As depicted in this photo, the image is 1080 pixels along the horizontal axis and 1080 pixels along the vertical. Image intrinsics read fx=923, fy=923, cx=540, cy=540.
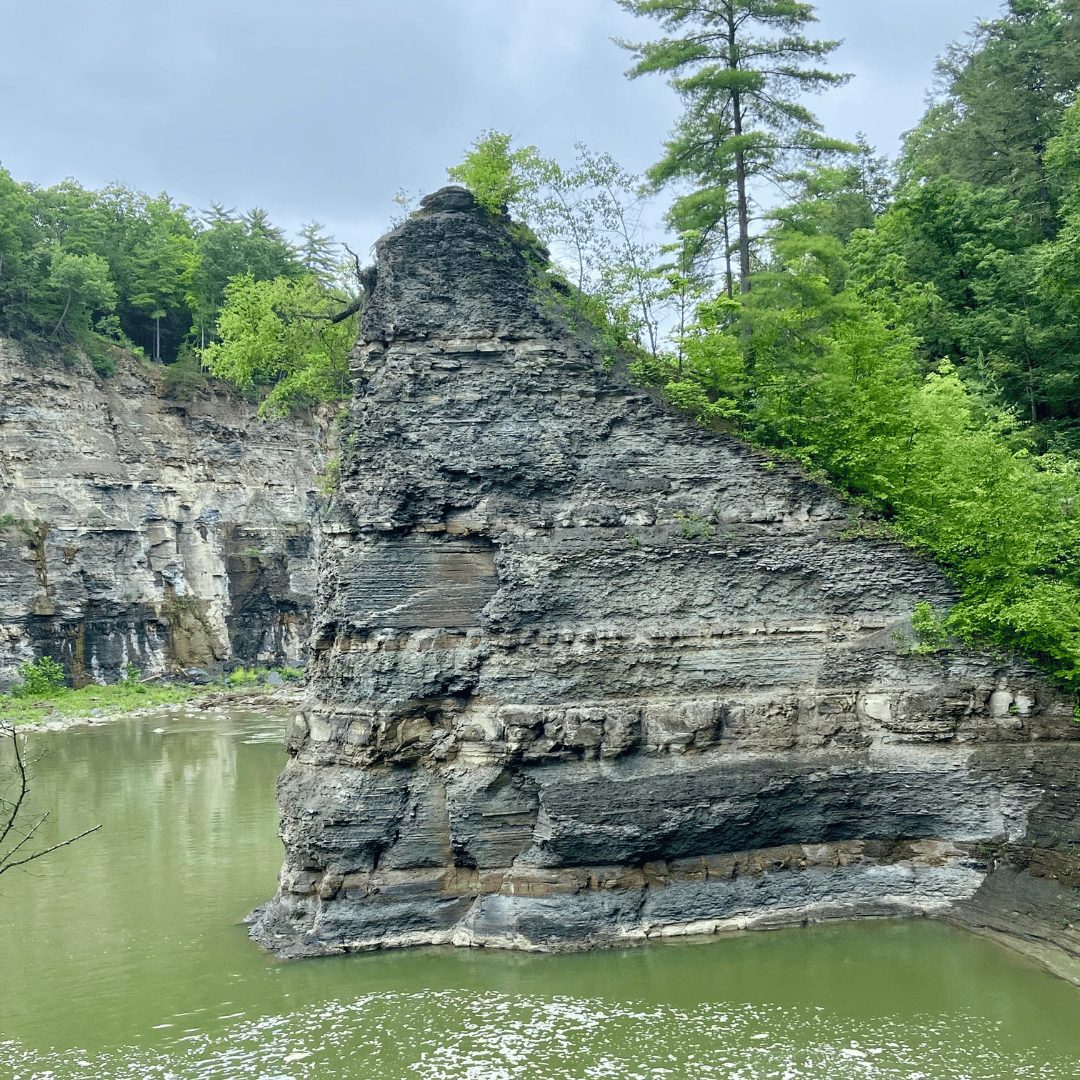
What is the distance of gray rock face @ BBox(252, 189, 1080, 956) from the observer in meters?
13.8

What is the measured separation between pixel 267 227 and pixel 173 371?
41.3 ft

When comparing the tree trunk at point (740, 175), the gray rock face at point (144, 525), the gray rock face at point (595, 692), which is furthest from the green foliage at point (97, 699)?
the tree trunk at point (740, 175)

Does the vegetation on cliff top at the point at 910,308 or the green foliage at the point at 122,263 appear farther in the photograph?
the green foliage at the point at 122,263

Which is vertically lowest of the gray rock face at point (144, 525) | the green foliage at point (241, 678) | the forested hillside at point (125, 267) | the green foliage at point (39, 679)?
the green foliage at point (241, 678)

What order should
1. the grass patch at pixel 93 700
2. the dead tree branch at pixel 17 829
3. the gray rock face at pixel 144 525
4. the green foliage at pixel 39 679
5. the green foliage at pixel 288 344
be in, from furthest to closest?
1. the gray rock face at pixel 144 525
2. the green foliage at pixel 39 679
3. the grass patch at pixel 93 700
4. the green foliage at pixel 288 344
5. the dead tree branch at pixel 17 829

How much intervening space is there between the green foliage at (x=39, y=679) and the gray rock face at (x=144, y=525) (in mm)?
509

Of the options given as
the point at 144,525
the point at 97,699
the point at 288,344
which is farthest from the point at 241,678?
the point at 288,344

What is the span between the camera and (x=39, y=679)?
4331 cm

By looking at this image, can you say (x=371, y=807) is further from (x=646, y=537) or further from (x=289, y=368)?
(x=289, y=368)

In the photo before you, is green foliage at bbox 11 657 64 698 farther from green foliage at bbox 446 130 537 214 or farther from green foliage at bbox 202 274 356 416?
green foliage at bbox 446 130 537 214

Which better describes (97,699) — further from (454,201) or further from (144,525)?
(454,201)

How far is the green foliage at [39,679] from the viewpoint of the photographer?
42812 mm

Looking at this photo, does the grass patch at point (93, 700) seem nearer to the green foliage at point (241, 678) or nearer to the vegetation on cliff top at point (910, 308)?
the green foliage at point (241, 678)

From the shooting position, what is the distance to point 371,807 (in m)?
14.0
